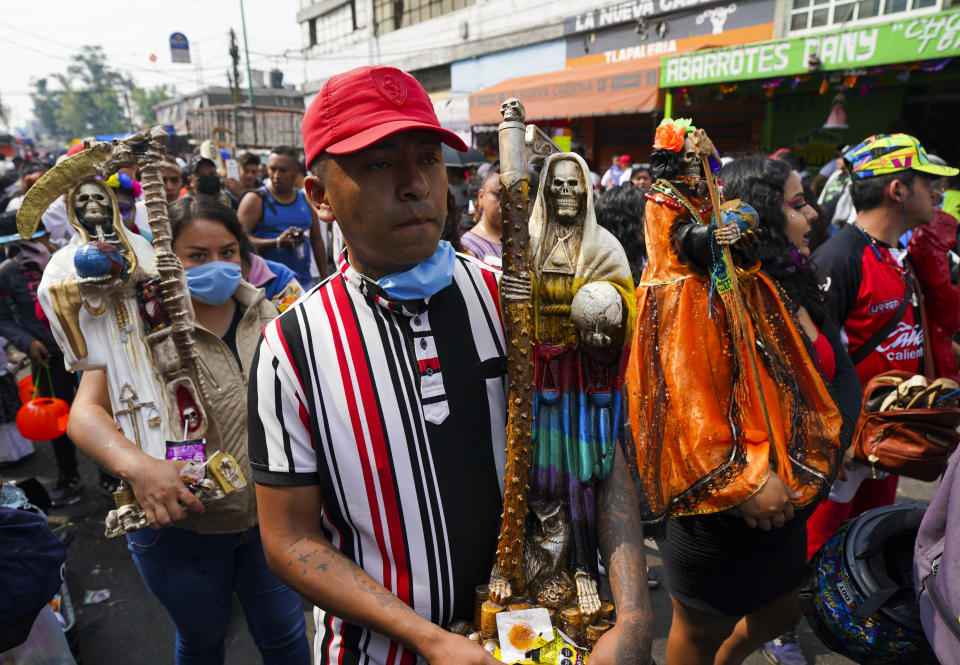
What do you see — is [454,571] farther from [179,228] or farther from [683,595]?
[179,228]

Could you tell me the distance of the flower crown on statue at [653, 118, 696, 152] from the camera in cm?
189

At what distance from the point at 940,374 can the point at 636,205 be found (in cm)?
189

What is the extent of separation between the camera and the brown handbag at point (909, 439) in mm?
2430


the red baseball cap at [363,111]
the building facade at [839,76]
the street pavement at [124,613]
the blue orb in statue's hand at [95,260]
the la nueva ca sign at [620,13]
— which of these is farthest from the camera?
the la nueva ca sign at [620,13]

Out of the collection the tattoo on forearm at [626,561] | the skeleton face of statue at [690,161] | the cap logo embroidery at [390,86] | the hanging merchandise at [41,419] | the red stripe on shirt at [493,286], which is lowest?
the hanging merchandise at [41,419]

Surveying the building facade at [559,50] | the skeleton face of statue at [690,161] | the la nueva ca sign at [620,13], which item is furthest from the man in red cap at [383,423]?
the la nueva ca sign at [620,13]

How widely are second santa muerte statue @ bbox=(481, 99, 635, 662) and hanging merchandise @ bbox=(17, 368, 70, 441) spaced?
295cm

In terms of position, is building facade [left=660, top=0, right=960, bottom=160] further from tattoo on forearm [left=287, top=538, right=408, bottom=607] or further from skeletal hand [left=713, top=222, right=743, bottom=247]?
tattoo on forearm [left=287, top=538, right=408, bottom=607]

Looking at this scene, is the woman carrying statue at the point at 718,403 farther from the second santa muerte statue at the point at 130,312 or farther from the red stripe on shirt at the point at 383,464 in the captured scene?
the second santa muerte statue at the point at 130,312

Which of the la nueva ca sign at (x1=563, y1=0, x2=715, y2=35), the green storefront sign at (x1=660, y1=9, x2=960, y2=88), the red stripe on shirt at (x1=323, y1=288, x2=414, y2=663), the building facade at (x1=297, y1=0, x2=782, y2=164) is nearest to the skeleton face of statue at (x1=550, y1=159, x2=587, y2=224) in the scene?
the red stripe on shirt at (x1=323, y1=288, x2=414, y2=663)

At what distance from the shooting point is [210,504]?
1.93m

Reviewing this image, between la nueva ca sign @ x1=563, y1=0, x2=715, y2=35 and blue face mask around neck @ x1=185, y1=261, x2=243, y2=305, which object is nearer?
blue face mask around neck @ x1=185, y1=261, x2=243, y2=305

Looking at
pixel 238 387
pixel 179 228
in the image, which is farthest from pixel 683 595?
pixel 179 228

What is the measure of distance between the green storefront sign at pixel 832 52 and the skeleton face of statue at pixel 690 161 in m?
7.76
